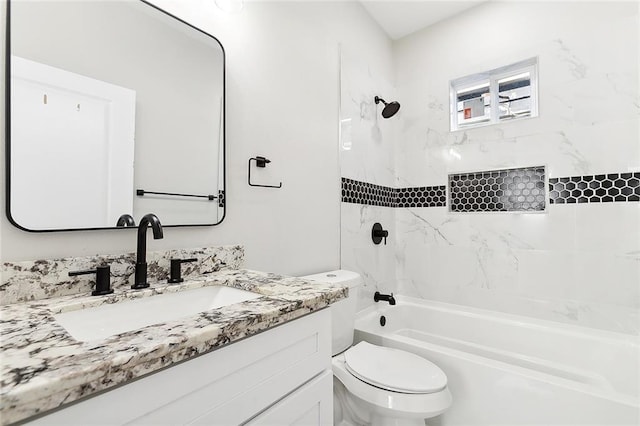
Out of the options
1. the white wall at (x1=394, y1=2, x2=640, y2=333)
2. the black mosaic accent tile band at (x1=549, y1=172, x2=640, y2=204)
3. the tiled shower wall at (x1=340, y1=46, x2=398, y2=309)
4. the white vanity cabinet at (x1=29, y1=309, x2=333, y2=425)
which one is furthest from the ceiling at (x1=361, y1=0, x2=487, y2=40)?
the white vanity cabinet at (x1=29, y1=309, x2=333, y2=425)

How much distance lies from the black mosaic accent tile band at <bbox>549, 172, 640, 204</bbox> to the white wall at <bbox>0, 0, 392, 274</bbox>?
4.71 feet

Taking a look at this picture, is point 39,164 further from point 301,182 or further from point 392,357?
point 392,357

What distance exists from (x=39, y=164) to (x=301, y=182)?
1125 millimetres

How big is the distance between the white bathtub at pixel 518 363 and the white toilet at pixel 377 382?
8.9 inches

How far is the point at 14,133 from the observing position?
833 mm

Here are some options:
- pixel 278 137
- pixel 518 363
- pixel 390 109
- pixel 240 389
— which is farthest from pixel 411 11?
pixel 240 389

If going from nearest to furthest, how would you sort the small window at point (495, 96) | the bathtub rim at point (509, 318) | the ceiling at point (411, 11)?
the bathtub rim at point (509, 318) < the small window at point (495, 96) < the ceiling at point (411, 11)

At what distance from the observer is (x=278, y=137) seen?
1616 mm

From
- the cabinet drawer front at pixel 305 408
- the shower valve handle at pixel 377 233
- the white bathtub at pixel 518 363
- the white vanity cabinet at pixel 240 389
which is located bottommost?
the white bathtub at pixel 518 363

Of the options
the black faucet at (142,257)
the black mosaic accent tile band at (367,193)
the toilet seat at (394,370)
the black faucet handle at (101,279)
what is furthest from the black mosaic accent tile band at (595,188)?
the black faucet handle at (101,279)

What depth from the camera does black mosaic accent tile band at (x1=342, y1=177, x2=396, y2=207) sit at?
2.10m

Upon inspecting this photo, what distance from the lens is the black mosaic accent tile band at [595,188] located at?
5.81 feet

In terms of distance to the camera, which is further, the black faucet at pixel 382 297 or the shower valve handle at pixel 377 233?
the shower valve handle at pixel 377 233

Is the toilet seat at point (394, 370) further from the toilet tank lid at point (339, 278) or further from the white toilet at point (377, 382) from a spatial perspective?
the toilet tank lid at point (339, 278)
